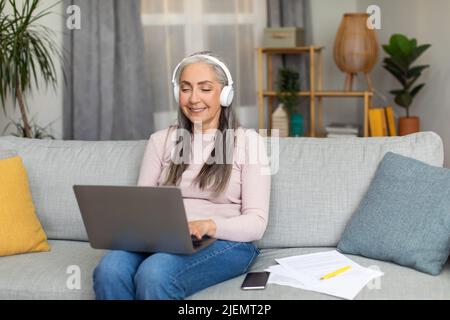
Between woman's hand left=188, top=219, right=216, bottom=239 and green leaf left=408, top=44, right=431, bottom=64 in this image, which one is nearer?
woman's hand left=188, top=219, right=216, bottom=239

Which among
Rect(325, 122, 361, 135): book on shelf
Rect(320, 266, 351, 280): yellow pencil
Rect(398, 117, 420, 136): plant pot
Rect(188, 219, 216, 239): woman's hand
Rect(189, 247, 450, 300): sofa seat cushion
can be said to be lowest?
Rect(189, 247, 450, 300): sofa seat cushion

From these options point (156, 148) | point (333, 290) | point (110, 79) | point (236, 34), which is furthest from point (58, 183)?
point (236, 34)

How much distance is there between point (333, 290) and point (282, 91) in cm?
272

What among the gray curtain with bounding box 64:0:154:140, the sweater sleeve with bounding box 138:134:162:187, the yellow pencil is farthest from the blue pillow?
the gray curtain with bounding box 64:0:154:140

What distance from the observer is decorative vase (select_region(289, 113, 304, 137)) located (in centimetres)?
456

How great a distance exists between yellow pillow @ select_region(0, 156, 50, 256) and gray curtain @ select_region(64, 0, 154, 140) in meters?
2.11

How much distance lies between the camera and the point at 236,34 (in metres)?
4.78

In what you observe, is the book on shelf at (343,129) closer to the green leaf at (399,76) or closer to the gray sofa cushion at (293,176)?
the green leaf at (399,76)

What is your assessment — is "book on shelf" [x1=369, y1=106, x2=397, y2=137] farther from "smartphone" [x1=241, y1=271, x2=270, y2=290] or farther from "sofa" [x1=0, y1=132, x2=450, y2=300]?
"smartphone" [x1=241, y1=271, x2=270, y2=290]

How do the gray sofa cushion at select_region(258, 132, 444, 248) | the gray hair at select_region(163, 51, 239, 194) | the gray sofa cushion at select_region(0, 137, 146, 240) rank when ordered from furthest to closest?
the gray sofa cushion at select_region(0, 137, 146, 240) < the gray sofa cushion at select_region(258, 132, 444, 248) < the gray hair at select_region(163, 51, 239, 194)

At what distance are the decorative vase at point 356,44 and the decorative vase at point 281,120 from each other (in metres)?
0.50

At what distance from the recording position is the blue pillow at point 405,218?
6.73 ft
